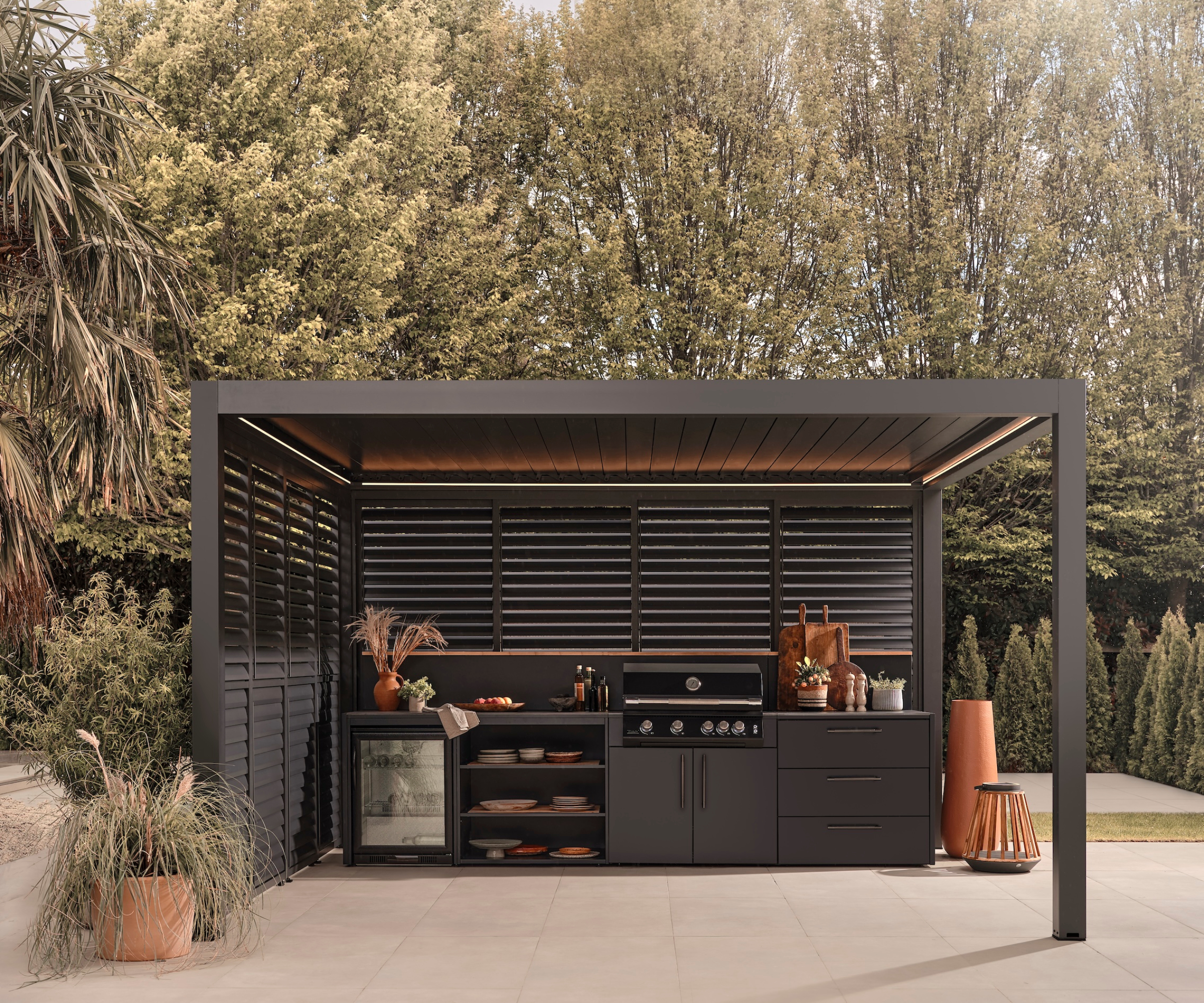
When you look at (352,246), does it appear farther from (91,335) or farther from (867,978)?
(867,978)

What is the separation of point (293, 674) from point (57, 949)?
2.35m

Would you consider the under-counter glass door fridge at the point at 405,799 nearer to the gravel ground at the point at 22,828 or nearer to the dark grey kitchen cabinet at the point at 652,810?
the dark grey kitchen cabinet at the point at 652,810

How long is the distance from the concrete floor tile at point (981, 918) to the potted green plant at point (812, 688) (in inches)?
58.4

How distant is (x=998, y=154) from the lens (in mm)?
15102

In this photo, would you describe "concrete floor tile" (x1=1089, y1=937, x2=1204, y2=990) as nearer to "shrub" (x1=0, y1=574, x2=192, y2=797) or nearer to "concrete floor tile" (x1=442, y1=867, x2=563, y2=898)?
"concrete floor tile" (x1=442, y1=867, x2=563, y2=898)

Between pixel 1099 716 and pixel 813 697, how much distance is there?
22.7ft

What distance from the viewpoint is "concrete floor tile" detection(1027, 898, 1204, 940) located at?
19.0 feet

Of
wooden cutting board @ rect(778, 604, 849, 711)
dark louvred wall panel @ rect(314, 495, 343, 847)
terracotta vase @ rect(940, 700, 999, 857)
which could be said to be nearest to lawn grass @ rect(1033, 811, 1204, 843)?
terracotta vase @ rect(940, 700, 999, 857)

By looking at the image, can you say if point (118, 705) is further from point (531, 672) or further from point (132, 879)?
point (531, 672)

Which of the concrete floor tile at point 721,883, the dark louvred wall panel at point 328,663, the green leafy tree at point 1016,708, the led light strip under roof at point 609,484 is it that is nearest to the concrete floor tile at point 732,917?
the concrete floor tile at point 721,883

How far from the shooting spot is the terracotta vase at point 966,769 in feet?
25.6

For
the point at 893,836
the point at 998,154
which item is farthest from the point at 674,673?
the point at 998,154

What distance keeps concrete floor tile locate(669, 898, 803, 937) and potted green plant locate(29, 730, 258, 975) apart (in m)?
2.17

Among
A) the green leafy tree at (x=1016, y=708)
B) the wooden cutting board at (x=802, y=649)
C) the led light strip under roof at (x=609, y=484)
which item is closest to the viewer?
the wooden cutting board at (x=802, y=649)
